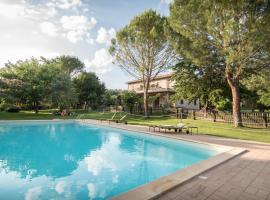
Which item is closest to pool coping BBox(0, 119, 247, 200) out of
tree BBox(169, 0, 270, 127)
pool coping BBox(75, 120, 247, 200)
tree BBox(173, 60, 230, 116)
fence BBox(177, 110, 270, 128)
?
pool coping BBox(75, 120, 247, 200)

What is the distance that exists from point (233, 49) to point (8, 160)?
15.9 m

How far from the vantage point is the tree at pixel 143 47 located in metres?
24.3

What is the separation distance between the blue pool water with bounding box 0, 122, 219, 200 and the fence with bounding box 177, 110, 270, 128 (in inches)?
376

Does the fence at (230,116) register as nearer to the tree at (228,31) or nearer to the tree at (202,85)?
the tree at (202,85)

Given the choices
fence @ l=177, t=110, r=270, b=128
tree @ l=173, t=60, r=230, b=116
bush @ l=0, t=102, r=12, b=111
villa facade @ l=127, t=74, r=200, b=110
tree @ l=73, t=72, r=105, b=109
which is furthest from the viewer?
tree @ l=73, t=72, r=105, b=109

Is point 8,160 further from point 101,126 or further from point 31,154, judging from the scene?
point 101,126

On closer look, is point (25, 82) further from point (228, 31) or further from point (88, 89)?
point (228, 31)

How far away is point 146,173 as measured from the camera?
7.72 metres

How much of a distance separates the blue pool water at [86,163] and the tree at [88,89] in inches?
1176

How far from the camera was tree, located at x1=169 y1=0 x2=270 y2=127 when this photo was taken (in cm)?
1404

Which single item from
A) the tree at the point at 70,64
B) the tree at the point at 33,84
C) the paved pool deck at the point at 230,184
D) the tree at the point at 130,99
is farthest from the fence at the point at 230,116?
the tree at the point at 70,64

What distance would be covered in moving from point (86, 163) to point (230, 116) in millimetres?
15777

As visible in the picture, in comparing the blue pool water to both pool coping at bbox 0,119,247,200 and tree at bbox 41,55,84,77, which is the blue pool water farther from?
tree at bbox 41,55,84,77

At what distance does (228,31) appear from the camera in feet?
46.7
